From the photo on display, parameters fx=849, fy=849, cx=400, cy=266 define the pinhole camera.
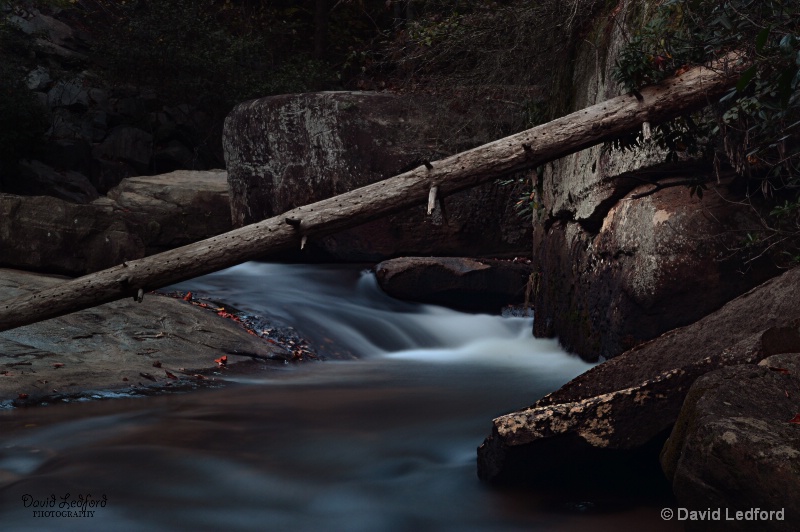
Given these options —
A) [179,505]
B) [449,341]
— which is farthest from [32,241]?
[179,505]

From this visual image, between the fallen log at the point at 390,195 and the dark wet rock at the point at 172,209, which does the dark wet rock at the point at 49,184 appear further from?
the fallen log at the point at 390,195

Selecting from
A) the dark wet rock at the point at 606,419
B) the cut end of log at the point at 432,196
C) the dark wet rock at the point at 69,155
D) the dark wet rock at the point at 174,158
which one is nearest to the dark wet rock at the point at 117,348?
the cut end of log at the point at 432,196

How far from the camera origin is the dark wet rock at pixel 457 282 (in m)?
10.3

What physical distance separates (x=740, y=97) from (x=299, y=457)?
11.7 ft

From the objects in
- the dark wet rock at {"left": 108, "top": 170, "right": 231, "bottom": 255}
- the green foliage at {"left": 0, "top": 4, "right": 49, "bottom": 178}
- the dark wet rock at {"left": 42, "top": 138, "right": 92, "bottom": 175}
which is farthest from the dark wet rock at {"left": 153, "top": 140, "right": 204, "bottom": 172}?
the dark wet rock at {"left": 108, "top": 170, "right": 231, "bottom": 255}

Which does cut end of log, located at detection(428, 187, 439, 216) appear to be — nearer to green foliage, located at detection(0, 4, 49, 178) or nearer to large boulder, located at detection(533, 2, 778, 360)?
large boulder, located at detection(533, 2, 778, 360)

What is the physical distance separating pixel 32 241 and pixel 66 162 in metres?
7.27

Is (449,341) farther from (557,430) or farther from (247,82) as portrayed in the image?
(247,82)

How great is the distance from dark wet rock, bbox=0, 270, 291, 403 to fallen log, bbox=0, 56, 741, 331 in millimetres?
680

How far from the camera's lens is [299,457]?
491cm

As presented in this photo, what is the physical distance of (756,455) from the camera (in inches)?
114

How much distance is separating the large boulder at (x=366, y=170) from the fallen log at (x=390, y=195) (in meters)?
5.66

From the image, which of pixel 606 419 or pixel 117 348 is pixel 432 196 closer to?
pixel 606 419

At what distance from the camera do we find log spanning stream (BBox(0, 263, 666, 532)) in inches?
155
